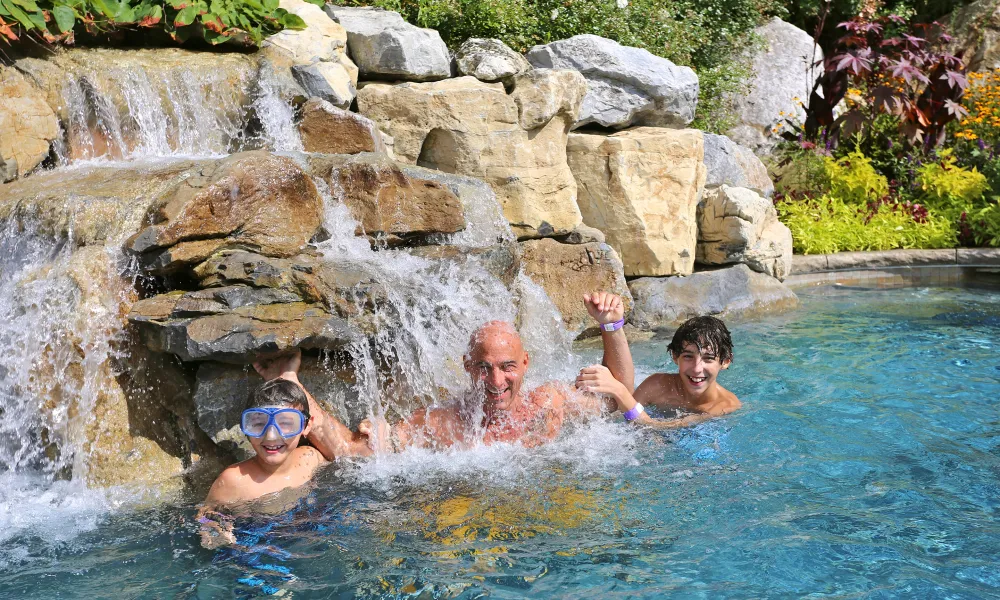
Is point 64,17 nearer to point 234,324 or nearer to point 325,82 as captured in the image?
point 325,82

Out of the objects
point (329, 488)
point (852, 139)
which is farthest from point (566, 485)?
point (852, 139)

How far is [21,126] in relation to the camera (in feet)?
19.8

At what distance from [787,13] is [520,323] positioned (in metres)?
9.75

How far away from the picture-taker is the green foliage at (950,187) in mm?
10906

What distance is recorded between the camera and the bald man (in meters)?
4.36

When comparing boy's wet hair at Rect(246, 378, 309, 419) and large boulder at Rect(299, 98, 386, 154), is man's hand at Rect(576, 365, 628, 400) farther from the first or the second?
large boulder at Rect(299, 98, 386, 154)

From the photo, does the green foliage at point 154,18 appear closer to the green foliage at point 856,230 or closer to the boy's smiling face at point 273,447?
the boy's smiling face at point 273,447

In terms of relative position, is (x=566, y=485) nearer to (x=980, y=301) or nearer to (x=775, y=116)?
(x=980, y=301)

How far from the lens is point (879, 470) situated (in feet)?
14.8

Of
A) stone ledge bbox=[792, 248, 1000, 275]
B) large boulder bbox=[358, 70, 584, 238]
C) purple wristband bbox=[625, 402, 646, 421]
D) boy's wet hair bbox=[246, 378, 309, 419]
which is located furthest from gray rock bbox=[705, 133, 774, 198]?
boy's wet hair bbox=[246, 378, 309, 419]

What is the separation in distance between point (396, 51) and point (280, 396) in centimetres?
451

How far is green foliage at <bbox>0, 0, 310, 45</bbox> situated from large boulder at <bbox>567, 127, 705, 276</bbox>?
9.29 ft

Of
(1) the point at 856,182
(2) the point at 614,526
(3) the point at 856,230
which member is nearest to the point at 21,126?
(2) the point at 614,526

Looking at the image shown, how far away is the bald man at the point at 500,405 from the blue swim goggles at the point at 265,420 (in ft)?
1.79
